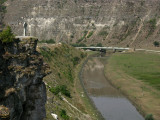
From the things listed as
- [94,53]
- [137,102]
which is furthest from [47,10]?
[137,102]

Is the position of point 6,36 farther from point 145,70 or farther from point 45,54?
point 145,70

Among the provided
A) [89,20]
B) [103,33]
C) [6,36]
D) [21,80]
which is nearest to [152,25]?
[103,33]

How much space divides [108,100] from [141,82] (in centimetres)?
1701

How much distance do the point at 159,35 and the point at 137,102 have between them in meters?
108

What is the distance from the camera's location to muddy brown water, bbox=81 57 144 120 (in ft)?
137

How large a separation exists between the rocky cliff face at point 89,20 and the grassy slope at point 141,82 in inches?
2443

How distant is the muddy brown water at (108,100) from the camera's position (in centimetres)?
4186

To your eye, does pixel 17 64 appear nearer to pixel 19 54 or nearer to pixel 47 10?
pixel 19 54

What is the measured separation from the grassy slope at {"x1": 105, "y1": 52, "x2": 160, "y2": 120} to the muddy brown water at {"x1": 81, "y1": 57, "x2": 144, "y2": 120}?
5.11 ft

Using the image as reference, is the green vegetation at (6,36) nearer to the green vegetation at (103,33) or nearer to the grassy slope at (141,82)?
the grassy slope at (141,82)

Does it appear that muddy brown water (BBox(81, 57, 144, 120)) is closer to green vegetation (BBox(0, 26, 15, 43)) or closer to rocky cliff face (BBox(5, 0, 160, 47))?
green vegetation (BBox(0, 26, 15, 43))

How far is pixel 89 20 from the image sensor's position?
175 metres

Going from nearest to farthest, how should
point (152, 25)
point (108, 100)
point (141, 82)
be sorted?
1. point (108, 100)
2. point (141, 82)
3. point (152, 25)

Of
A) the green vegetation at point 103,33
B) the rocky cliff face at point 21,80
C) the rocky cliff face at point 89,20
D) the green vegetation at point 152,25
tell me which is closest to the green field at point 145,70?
the rocky cliff face at point 21,80
